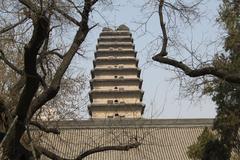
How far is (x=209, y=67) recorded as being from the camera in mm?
6473

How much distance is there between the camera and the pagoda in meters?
39.5

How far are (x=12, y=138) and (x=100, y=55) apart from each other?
3484 cm

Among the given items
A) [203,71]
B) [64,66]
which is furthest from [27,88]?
[203,71]

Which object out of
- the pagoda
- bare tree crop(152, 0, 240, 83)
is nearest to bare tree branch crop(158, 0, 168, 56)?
bare tree crop(152, 0, 240, 83)

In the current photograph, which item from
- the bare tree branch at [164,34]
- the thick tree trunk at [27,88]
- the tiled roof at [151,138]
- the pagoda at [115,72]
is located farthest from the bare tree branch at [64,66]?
the pagoda at [115,72]

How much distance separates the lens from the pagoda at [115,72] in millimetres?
39469

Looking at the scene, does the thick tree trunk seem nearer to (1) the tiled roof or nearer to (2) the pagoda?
(1) the tiled roof

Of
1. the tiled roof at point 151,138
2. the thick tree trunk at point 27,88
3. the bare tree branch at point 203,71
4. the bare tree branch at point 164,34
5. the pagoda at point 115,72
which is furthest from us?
the pagoda at point 115,72

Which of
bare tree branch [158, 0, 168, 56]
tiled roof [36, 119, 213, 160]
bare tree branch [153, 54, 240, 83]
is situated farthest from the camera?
tiled roof [36, 119, 213, 160]

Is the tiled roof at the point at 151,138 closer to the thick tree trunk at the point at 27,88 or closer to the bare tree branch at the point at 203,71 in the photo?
the thick tree trunk at the point at 27,88

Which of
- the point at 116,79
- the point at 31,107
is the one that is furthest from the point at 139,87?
the point at 31,107

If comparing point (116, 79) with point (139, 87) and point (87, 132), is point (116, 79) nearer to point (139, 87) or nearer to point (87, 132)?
point (139, 87)

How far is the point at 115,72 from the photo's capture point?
135 feet

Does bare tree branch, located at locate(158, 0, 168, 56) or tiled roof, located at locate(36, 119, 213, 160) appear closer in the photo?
bare tree branch, located at locate(158, 0, 168, 56)
